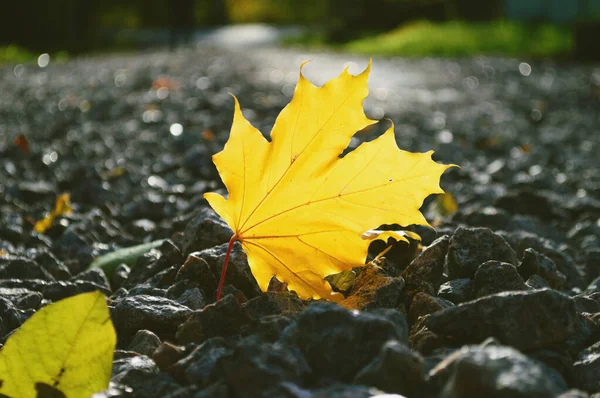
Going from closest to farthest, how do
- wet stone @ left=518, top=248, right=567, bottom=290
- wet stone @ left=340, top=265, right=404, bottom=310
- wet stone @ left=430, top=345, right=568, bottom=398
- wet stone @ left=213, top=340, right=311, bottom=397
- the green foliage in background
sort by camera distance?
1. wet stone @ left=430, top=345, right=568, bottom=398
2. wet stone @ left=213, top=340, right=311, bottom=397
3. wet stone @ left=340, top=265, right=404, bottom=310
4. wet stone @ left=518, top=248, right=567, bottom=290
5. the green foliage in background

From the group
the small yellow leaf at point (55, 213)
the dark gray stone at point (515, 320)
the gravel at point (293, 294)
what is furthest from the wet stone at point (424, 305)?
the small yellow leaf at point (55, 213)

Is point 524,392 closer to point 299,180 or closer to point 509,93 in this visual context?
point 299,180

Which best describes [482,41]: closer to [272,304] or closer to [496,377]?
[272,304]

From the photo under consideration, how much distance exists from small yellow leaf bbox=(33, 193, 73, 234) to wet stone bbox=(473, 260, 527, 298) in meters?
1.64

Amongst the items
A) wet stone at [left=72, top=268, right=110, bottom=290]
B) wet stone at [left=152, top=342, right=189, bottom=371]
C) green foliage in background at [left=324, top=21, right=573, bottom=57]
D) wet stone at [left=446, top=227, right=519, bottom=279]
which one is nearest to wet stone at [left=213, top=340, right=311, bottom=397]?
wet stone at [left=152, top=342, right=189, bottom=371]

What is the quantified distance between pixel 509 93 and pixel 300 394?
7.20 metres

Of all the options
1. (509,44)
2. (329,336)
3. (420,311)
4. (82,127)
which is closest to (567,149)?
(82,127)

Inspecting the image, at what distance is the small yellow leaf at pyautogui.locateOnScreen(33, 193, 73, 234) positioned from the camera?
8.25 feet

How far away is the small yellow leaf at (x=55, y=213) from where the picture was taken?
8.25 ft

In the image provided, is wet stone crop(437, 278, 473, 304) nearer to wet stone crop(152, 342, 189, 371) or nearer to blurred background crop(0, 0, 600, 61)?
wet stone crop(152, 342, 189, 371)

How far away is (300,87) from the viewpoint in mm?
1221

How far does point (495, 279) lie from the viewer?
136 cm

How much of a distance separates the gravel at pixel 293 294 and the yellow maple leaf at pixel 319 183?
11 cm

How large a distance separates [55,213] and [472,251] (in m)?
1.69
